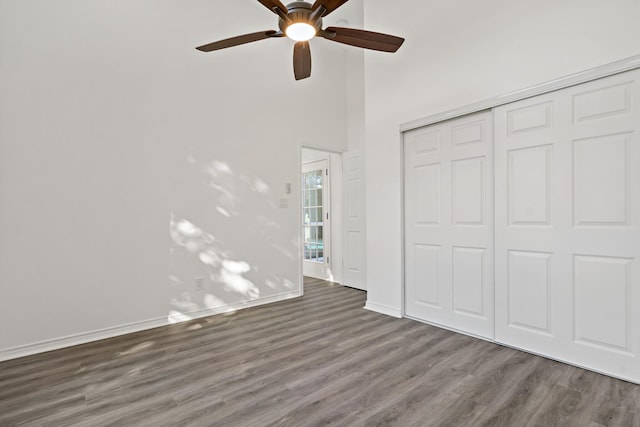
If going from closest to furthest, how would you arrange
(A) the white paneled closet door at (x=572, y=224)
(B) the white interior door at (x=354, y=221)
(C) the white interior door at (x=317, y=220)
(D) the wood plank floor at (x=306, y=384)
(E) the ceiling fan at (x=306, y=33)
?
1. (D) the wood plank floor at (x=306, y=384)
2. (E) the ceiling fan at (x=306, y=33)
3. (A) the white paneled closet door at (x=572, y=224)
4. (B) the white interior door at (x=354, y=221)
5. (C) the white interior door at (x=317, y=220)

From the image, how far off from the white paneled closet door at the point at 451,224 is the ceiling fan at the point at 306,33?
4.03 feet

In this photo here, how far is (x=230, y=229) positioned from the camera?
379 centimetres

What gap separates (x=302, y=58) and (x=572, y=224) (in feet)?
7.66

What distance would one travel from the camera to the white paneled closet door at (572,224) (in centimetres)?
208

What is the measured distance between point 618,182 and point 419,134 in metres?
1.66

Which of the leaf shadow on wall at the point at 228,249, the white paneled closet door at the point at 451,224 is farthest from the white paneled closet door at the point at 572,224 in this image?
the leaf shadow on wall at the point at 228,249

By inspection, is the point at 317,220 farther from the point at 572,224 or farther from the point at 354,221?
the point at 572,224

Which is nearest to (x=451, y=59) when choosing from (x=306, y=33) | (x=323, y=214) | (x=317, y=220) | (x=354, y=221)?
(x=306, y=33)

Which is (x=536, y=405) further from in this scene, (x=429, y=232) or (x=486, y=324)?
(x=429, y=232)

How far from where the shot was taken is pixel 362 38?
7.11 ft

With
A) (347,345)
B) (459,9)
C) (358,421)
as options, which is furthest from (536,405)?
(459,9)

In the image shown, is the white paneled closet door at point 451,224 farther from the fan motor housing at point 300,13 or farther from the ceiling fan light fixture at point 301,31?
the fan motor housing at point 300,13

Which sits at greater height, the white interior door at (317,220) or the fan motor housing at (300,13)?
the fan motor housing at (300,13)

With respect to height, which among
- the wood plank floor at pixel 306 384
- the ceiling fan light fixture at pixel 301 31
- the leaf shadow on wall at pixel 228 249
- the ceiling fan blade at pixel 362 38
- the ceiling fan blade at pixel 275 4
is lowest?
the wood plank floor at pixel 306 384
